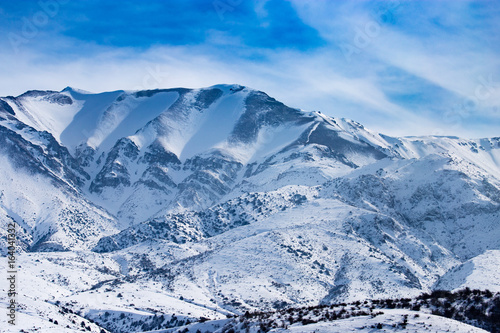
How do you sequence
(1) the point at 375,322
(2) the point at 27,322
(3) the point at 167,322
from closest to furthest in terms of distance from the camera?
(1) the point at 375,322, (2) the point at 27,322, (3) the point at 167,322

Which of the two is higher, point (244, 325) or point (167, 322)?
point (244, 325)

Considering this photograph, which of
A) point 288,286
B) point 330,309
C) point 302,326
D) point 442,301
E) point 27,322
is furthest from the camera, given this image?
point 288,286

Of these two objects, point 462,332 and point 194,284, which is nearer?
point 462,332

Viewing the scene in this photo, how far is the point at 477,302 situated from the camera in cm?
6388

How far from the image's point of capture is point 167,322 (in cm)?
13688

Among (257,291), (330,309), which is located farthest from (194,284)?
(330,309)

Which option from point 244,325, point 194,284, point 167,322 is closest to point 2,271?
point 194,284

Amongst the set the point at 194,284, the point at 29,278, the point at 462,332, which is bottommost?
the point at 29,278

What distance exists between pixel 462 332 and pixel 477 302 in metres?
12.3

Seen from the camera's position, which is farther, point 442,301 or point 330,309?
point 330,309

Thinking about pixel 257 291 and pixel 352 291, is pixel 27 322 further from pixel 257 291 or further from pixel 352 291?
pixel 352 291

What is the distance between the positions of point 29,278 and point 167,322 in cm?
7432

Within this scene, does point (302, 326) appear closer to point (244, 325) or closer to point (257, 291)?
point (244, 325)

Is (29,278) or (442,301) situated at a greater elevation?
(442,301)
